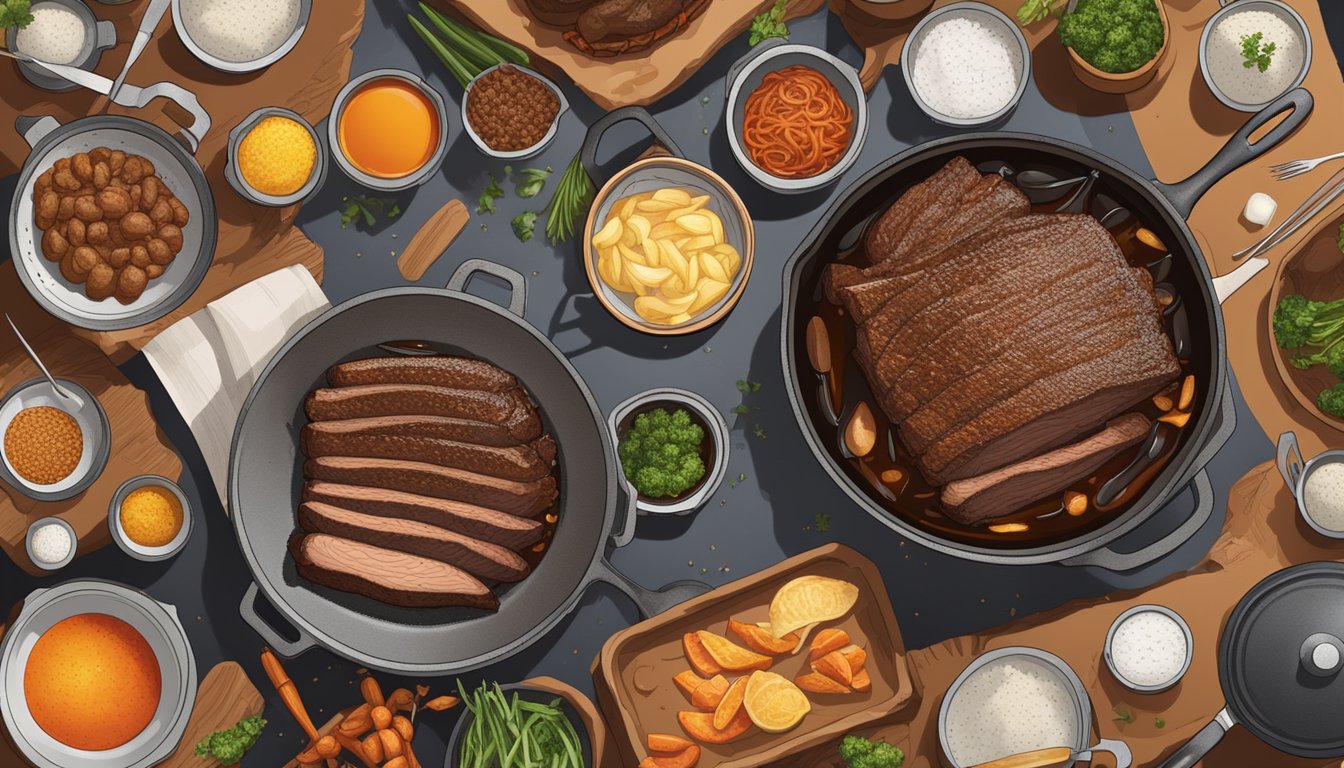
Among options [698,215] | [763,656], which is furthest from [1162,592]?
[698,215]

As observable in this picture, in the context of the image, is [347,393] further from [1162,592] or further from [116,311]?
[1162,592]

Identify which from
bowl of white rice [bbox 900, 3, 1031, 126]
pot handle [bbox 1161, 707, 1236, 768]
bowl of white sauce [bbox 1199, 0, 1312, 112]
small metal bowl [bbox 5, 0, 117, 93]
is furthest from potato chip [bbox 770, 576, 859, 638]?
small metal bowl [bbox 5, 0, 117, 93]

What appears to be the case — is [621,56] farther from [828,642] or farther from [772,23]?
[828,642]

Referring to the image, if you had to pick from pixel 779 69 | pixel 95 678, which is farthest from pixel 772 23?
pixel 95 678

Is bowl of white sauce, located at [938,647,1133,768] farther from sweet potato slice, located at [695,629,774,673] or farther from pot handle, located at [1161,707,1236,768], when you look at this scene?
sweet potato slice, located at [695,629,774,673]

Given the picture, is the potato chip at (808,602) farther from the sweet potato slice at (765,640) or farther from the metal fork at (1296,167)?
the metal fork at (1296,167)
